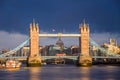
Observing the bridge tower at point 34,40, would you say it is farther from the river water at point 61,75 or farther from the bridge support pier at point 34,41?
the river water at point 61,75

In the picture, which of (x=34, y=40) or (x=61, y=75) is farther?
(x=34, y=40)

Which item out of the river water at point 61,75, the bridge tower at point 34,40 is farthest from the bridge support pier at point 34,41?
the river water at point 61,75

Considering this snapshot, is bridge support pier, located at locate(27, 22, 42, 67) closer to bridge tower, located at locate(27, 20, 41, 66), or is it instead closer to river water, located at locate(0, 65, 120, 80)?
bridge tower, located at locate(27, 20, 41, 66)

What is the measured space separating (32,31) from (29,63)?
43.7ft

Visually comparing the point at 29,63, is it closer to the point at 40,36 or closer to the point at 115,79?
the point at 40,36

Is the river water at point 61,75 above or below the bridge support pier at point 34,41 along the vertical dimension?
below

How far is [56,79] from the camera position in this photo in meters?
Answer: 73.6

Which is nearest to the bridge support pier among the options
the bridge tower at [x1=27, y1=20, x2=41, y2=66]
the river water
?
the bridge tower at [x1=27, y1=20, x2=41, y2=66]

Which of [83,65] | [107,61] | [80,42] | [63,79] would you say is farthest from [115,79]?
[107,61]

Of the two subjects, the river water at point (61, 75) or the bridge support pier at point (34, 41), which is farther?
the bridge support pier at point (34, 41)

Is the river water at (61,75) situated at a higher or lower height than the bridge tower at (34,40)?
lower

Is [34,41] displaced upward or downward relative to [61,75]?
upward

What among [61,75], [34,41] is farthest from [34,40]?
[61,75]

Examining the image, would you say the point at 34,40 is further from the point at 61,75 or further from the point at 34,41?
the point at 61,75
